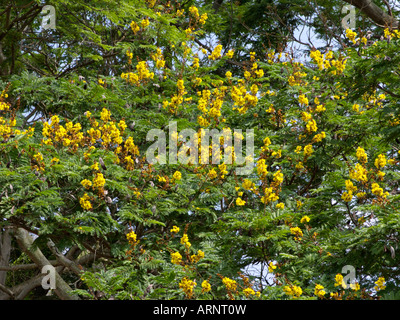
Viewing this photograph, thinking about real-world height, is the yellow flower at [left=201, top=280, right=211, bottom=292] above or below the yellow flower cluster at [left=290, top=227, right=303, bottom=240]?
below

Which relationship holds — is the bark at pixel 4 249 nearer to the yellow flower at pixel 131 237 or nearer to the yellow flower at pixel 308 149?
the yellow flower at pixel 131 237

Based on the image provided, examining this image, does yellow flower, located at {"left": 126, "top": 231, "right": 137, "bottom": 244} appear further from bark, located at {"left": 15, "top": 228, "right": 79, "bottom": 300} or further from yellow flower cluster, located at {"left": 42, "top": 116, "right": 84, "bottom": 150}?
bark, located at {"left": 15, "top": 228, "right": 79, "bottom": 300}

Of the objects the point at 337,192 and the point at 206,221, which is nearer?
the point at 337,192

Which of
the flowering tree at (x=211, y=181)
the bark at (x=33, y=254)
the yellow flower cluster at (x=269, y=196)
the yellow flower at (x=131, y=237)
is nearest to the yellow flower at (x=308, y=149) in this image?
the flowering tree at (x=211, y=181)

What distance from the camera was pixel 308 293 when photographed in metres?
4.04

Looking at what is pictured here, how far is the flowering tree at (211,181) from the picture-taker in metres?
4.23

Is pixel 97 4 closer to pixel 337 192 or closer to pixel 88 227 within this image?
pixel 88 227

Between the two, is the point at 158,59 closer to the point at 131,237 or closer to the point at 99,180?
the point at 99,180

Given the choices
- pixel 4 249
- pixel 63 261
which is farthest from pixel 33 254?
pixel 4 249

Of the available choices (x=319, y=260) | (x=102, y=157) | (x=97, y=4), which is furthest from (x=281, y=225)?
(x=97, y=4)

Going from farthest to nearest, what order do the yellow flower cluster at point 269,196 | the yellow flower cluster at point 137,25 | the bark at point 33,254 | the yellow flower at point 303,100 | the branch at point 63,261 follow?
the yellow flower cluster at point 137,25 < the bark at point 33,254 < the branch at point 63,261 < the yellow flower at point 303,100 < the yellow flower cluster at point 269,196

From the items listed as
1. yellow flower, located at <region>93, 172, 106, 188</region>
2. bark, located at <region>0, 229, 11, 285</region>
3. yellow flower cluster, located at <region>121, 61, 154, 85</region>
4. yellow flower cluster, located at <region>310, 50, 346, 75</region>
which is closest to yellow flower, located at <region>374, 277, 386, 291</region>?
yellow flower, located at <region>93, 172, 106, 188</region>

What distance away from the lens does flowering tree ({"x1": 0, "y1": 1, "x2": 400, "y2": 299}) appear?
166 inches
